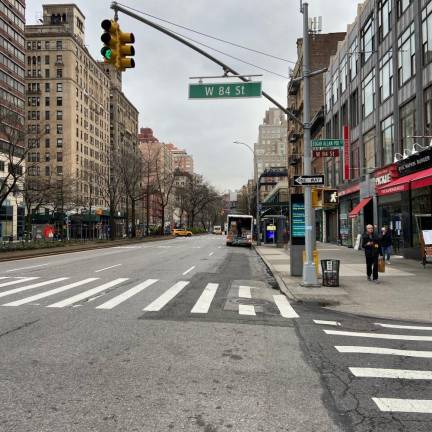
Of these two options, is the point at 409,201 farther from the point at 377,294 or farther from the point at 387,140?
the point at 377,294

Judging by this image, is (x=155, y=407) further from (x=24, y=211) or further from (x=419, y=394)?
(x=24, y=211)

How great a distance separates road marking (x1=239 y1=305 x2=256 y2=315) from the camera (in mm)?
9125

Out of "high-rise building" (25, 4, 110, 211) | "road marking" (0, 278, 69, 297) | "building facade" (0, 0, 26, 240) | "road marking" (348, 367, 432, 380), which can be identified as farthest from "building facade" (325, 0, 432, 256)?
"high-rise building" (25, 4, 110, 211)

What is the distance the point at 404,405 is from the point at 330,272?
8912mm

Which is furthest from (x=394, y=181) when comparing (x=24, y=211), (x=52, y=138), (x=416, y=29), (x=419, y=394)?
(x=52, y=138)

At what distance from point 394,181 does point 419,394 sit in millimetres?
20703

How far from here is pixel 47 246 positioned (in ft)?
116

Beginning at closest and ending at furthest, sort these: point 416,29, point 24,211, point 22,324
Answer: point 22,324, point 416,29, point 24,211

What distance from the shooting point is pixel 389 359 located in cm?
593

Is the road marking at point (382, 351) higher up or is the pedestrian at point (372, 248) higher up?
the pedestrian at point (372, 248)

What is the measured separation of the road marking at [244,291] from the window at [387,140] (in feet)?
53.9

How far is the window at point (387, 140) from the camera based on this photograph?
84.1 feet

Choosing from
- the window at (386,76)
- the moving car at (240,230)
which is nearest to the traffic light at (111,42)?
the window at (386,76)

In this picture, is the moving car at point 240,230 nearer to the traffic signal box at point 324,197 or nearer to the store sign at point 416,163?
the store sign at point 416,163
